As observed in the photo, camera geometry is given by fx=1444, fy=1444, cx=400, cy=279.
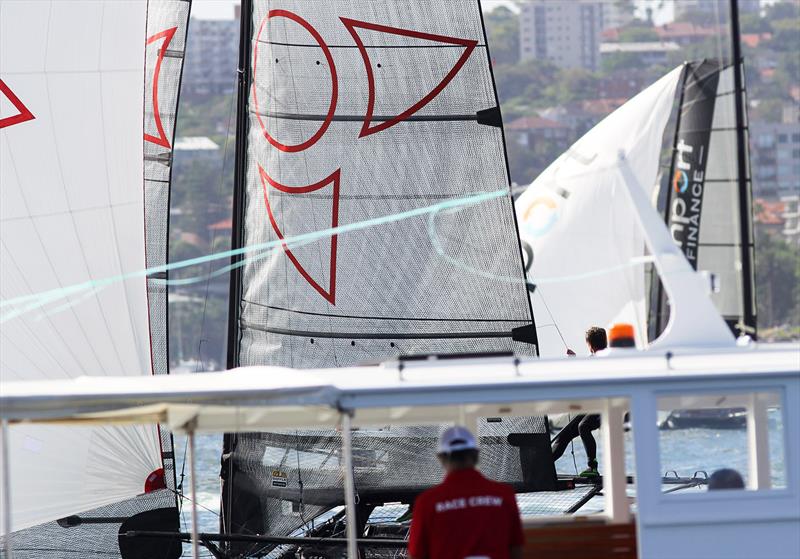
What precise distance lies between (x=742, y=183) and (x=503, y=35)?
138057 mm

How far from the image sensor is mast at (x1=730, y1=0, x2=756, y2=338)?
1769cm

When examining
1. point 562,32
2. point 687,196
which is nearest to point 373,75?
point 687,196

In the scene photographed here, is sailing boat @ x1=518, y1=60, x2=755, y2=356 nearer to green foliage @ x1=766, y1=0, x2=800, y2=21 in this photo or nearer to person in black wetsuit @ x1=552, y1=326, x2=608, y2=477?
person in black wetsuit @ x1=552, y1=326, x2=608, y2=477

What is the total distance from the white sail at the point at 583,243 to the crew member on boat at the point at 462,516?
14.5 meters

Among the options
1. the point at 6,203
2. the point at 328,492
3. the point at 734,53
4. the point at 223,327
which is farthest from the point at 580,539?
the point at 223,327

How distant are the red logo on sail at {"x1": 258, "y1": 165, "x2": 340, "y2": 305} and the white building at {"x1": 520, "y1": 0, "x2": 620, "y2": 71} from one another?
139546 mm

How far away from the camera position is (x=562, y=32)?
156 metres

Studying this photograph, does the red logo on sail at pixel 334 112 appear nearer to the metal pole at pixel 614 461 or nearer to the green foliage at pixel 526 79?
the metal pole at pixel 614 461

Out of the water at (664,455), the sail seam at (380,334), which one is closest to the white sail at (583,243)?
the water at (664,455)

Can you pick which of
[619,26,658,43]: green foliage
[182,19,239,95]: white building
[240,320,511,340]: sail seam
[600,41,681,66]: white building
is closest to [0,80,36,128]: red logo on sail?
[240,320,511,340]: sail seam

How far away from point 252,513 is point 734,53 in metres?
10.6

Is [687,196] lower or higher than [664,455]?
higher

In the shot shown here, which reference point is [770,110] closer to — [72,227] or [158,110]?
[158,110]

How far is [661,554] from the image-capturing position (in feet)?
20.3
